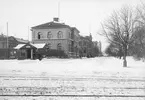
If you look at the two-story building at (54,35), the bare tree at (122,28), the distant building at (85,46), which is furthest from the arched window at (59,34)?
the bare tree at (122,28)

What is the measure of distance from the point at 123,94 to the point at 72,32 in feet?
238

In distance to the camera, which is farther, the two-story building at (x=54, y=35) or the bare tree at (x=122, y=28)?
the two-story building at (x=54, y=35)

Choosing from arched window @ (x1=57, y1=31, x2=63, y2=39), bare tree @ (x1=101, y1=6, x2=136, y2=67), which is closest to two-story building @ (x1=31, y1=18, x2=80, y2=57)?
arched window @ (x1=57, y1=31, x2=63, y2=39)

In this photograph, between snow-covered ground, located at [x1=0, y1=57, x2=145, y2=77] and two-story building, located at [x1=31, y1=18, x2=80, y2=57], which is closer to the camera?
snow-covered ground, located at [x1=0, y1=57, x2=145, y2=77]

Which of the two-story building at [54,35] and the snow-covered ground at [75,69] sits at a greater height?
the two-story building at [54,35]

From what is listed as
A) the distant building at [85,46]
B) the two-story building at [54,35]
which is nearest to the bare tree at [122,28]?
the two-story building at [54,35]

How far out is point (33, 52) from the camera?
168 ft

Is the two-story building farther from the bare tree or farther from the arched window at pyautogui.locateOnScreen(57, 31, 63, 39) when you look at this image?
the bare tree

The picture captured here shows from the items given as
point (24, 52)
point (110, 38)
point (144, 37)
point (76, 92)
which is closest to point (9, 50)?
point (24, 52)

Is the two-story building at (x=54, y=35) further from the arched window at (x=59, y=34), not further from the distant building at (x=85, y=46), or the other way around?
the distant building at (x=85, y=46)

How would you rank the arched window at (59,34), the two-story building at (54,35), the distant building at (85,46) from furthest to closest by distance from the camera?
the distant building at (85,46), the arched window at (59,34), the two-story building at (54,35)

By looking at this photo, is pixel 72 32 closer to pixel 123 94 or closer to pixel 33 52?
pixel 33 52

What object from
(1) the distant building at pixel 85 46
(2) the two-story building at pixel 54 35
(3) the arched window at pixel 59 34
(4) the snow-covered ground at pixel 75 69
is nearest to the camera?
(4) the snow-covered ground at pixel 75 69

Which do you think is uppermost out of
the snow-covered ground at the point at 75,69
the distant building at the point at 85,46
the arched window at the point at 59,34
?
the arched window at the point at 59,34
